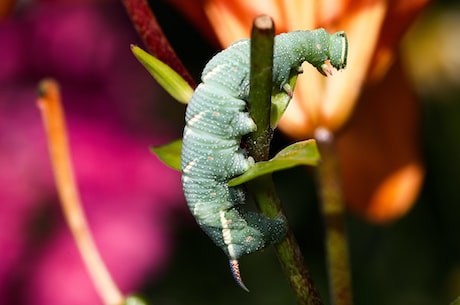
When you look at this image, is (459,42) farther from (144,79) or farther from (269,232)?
(269,232)

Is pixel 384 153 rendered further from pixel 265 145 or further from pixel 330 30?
pixel 265 145

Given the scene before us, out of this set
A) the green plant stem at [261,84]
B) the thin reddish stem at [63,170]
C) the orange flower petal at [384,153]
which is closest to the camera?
the green plant stem at [261,84]

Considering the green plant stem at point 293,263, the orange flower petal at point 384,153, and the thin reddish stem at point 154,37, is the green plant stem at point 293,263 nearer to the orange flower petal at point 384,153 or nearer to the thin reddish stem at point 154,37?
the thin reddish stem at point 154,37

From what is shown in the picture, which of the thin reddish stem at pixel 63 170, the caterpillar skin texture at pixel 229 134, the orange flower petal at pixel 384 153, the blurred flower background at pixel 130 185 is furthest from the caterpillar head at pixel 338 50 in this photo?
the blurred flower background at pixel 130 185

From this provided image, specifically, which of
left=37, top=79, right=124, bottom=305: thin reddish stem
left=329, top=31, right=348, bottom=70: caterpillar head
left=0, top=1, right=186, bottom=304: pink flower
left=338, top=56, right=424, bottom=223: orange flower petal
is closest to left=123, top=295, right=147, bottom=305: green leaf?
left=37, top=79, right=124, bottom=305: thin reddish stem

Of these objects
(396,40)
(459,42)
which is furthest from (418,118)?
(459,42)

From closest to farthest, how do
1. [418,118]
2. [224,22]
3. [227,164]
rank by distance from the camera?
[227,164] < [224,22] < [418,118]
